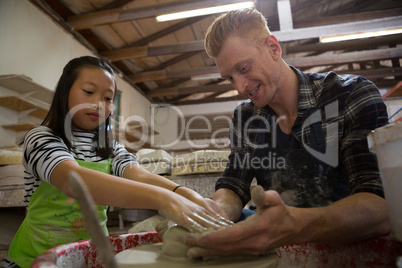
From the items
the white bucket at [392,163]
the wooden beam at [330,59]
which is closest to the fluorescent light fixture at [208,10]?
the wooden beam at [330,59]

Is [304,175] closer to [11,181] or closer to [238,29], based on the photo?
[238,29]

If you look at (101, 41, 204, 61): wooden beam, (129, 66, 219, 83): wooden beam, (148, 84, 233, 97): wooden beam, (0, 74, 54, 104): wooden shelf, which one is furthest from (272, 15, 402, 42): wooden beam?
(0, 74, 54, 104): wooden shelf

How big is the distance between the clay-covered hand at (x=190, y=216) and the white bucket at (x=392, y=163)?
0.44m

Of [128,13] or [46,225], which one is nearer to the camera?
[46,225]

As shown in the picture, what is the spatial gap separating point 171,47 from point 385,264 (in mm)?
4599

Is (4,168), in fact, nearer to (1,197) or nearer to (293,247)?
(1,197)

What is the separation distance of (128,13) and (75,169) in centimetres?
372

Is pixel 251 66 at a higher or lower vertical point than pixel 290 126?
higher

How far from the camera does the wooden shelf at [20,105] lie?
314 centimetres

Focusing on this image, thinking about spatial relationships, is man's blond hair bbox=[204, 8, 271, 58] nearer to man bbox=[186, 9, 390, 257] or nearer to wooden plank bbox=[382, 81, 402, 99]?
man bbox=[186, 9, 390, 257]

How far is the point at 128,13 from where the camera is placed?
4152 millimetres

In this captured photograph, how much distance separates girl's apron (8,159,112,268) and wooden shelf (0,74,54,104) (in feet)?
7.54

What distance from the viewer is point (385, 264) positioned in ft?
2.83

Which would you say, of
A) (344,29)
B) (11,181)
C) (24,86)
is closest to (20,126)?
(24,86)
